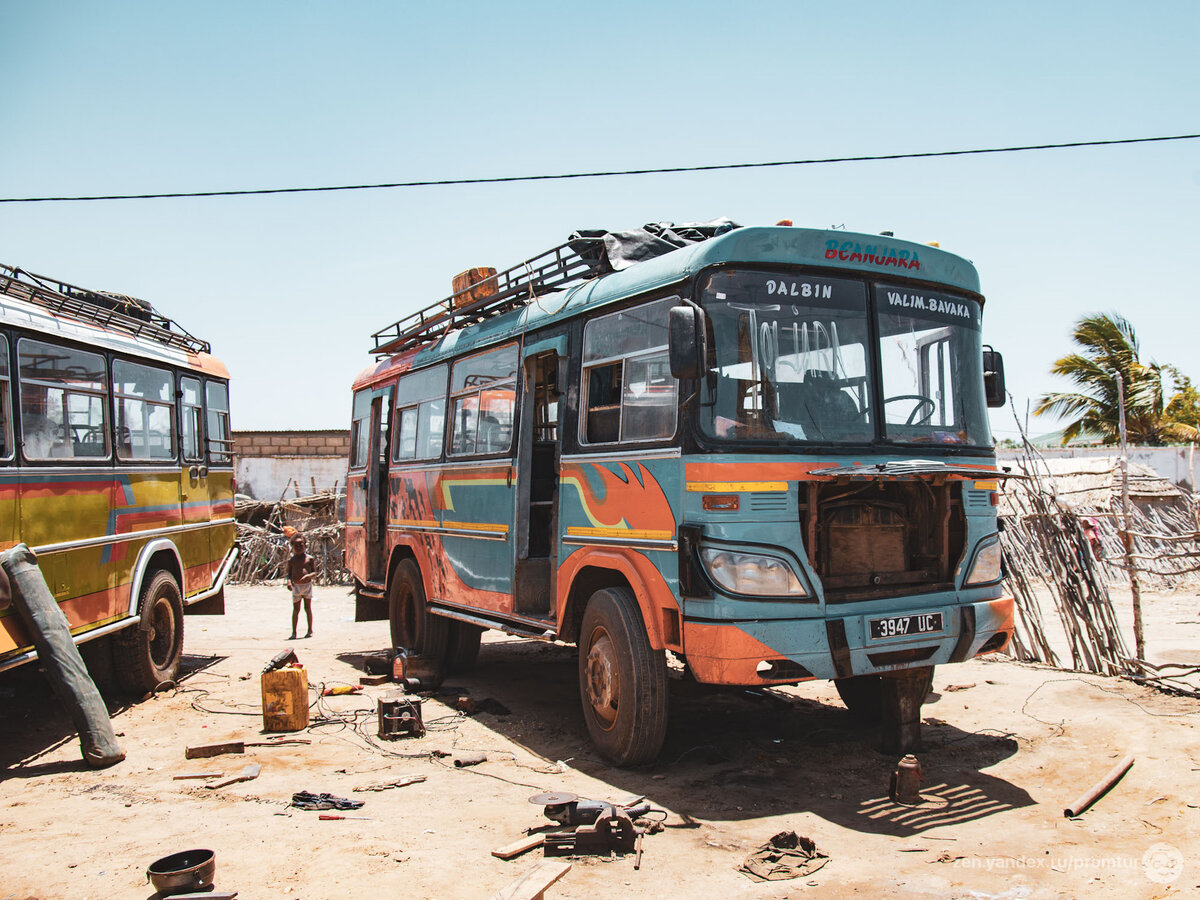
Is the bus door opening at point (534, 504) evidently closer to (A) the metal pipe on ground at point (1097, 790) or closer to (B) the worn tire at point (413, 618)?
(B) the worn tire at point (413, 618)

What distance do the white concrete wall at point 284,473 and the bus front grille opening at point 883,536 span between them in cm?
2400

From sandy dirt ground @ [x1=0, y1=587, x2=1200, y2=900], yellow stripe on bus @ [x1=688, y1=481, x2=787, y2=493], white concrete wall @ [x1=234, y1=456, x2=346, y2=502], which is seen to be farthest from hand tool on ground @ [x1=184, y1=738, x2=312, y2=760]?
white concrete wall @ [x1=234, y1=456, x2=346, y2=502]

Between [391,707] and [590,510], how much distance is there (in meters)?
2.40

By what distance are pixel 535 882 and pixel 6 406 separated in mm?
5331

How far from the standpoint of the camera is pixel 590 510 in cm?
676

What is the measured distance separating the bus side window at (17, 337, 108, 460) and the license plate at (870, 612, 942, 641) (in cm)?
617

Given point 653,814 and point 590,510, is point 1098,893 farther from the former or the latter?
point 590,510

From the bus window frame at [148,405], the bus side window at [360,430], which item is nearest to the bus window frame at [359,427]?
the bus side window at [360,430]

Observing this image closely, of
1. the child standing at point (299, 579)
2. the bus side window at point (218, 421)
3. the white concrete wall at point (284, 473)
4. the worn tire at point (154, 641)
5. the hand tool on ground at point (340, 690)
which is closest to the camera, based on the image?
the worn tire at point (154, 641)

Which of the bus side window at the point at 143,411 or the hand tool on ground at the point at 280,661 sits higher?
the bus side window at the point at 143,411

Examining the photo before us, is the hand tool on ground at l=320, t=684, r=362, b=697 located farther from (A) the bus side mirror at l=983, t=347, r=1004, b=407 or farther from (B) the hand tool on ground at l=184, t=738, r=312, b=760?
(A) the bus side mirror at l=983, t=347, r=1004, b=407

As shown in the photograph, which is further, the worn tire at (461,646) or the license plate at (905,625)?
the worn tire at (461,646)

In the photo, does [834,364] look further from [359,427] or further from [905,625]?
[359,427]

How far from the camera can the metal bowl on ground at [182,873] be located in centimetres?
417
